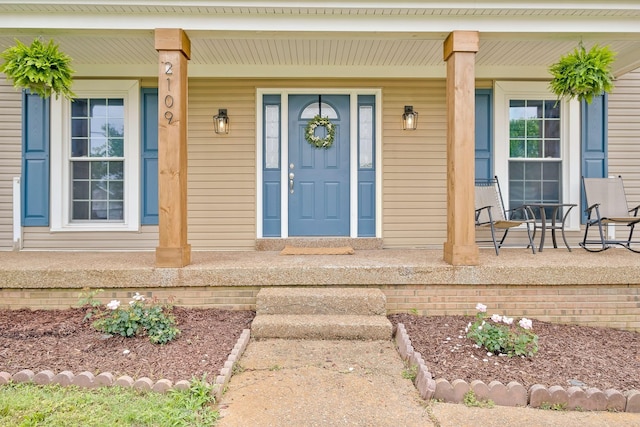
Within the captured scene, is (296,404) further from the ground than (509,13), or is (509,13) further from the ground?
(509,13)

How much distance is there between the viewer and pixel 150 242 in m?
5.12

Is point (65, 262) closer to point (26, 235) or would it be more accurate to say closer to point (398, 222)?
point (26, 235)

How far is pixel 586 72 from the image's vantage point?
3.62 m

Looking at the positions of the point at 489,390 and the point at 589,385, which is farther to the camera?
the point at 589,385

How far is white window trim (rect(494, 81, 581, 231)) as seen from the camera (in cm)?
516

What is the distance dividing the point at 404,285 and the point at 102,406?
2.31 metres

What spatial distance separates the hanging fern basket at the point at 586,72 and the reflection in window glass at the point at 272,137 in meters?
2.95

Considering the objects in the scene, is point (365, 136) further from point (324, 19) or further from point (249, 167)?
point (324, 19)

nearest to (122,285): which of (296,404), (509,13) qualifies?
(296,404)

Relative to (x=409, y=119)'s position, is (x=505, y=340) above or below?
below

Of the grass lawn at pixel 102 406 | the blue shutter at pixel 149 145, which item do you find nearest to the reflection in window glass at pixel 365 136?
the blue shutter at pixel 149 145

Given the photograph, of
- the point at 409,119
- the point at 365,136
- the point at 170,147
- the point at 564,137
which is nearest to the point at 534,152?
the point at 564,137

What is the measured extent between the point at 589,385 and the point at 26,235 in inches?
221

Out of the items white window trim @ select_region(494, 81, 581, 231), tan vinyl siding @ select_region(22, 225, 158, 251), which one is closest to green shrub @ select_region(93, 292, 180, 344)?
tan vinyl siding @ select_region(22, 225, 158, 251)
